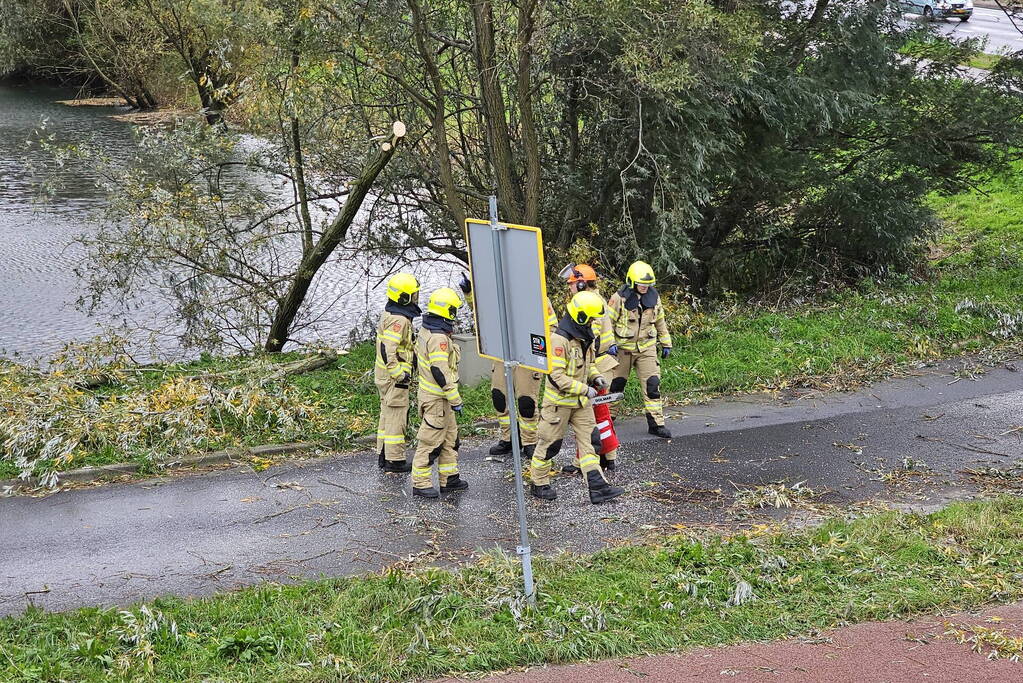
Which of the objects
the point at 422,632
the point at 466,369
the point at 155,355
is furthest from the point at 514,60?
the point at 422,632

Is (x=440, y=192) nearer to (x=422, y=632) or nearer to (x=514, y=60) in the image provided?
(x=514, y=60)

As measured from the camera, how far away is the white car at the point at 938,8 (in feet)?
49.3

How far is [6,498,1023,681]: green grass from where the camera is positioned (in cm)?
568

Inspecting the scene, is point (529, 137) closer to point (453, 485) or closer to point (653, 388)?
point (653, 388)

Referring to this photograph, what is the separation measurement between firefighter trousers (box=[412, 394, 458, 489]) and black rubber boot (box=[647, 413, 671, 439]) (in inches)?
90.1

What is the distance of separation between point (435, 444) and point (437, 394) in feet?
1.40

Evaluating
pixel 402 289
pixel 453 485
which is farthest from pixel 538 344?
pixel 453 485

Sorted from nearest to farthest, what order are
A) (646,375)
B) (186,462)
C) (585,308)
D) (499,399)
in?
(585,308)
(186,462)
(499,399)
(646,375)

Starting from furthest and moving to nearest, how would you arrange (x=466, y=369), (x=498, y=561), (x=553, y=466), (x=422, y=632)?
(x=466, y=369)
(x=553, y=466)
(x=498, y=561)
(x=422, y=632)

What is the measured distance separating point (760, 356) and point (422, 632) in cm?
733

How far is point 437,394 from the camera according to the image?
8688 millimetres

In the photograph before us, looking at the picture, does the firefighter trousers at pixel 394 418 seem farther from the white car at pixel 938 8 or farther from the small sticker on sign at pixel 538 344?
the white car at pixel 938 8

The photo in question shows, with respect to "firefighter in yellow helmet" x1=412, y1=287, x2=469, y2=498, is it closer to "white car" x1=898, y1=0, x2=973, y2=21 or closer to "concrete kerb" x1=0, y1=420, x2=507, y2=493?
"concrete kerb" x1=0, y1=420, x2=507, y2=493

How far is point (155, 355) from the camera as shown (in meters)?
13.6
